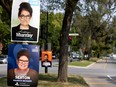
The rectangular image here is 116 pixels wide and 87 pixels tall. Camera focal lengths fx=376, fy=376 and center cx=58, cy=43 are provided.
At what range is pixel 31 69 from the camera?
1008 centimetres

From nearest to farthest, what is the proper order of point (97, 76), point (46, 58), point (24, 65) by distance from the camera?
point (24, 65) < point (46, 58) < point (97, 76)

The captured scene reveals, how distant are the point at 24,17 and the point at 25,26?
0.81 feet

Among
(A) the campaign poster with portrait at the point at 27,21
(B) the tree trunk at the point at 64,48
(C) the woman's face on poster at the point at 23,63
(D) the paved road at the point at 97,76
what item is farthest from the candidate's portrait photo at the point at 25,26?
(D) the paved road at the point at 97,76

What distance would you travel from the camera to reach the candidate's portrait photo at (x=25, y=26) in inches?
402

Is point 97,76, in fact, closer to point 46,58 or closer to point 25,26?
point 46,58

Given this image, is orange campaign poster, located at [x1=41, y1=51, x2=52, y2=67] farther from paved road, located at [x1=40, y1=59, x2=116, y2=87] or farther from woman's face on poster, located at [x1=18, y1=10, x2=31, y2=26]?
woman's face on poster, located at [x1=18, y1=10, x2=31, y2=26]

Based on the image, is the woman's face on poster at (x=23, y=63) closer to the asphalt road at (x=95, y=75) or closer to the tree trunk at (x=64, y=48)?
the tree trunk at (x=64, y=48)

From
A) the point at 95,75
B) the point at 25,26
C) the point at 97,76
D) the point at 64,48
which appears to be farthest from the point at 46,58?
the point at 25,26

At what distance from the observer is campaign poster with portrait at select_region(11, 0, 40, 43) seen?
10.2 metres

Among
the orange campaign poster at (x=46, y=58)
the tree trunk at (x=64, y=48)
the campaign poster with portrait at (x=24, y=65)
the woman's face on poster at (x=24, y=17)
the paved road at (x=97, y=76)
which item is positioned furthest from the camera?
the orange campaign poster at (x=46, y=58)

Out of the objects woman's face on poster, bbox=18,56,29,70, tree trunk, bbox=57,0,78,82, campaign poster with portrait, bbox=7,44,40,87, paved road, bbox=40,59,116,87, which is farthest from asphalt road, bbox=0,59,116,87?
woman's face on poster, bbox=18,56,29,70

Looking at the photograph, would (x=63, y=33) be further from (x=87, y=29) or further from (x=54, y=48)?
(x=54, y=48)

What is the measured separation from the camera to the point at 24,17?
404 inches

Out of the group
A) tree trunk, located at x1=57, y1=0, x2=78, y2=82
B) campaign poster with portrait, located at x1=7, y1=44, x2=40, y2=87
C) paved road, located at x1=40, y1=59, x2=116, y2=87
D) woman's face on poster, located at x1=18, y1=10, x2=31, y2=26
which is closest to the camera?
campaign poster with portrait, located at x1=7, y1=44, x2=40, y2=87
